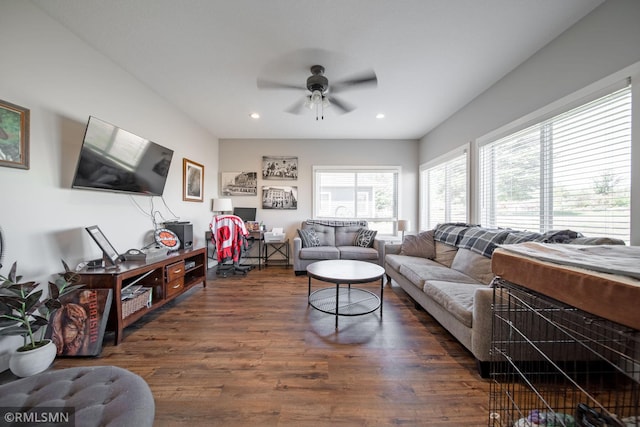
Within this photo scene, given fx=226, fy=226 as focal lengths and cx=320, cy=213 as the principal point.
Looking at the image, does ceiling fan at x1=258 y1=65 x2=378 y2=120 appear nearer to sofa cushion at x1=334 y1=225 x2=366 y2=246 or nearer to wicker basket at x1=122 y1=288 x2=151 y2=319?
wicker basket at x1=122 y1=288 x2=151 y2=319

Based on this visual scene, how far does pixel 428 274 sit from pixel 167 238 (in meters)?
3.18

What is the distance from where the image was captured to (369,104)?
318cm

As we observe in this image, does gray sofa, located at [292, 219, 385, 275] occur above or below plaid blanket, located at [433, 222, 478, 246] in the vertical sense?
below

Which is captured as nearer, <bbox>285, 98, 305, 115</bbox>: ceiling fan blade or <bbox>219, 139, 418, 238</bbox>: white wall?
<bbox>285, 98, 305, 115</bbox>: ceiling fan blade

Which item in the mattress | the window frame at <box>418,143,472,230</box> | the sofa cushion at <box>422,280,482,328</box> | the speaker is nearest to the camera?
the mattress

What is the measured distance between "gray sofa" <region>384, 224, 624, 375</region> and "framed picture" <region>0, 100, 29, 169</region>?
3.34m

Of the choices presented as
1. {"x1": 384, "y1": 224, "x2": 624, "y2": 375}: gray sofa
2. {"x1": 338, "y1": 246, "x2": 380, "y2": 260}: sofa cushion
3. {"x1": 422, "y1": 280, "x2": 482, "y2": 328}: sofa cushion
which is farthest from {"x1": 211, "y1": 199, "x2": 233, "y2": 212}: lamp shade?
{"x1": 422, "y1": 280, "x2": 482, "y2": 328}: sofa cushion

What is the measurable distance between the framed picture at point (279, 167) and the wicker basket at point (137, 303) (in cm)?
305

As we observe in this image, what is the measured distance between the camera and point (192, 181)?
12.5ft

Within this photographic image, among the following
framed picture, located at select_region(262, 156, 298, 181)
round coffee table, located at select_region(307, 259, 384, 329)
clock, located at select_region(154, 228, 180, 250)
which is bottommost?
round coffee table, located at select_region(307, 259, 384, 329)

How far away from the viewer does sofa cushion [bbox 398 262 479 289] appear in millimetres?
2318

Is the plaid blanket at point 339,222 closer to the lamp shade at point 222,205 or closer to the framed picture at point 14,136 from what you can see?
the lamp shade at point 222,205

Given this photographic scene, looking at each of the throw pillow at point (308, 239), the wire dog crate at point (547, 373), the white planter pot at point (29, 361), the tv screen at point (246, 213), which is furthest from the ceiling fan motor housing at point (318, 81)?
the tv screen at point (246, 213)

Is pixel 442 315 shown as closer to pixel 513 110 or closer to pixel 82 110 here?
pixel 513 110
